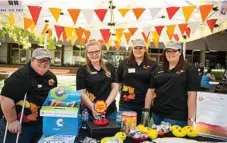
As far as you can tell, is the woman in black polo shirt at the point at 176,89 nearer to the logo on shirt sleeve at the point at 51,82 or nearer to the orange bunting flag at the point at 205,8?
the logo on shirt sleeve at the point at 51,82

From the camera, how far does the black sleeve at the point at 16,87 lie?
256 centimetres

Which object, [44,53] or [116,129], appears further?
[44,53]

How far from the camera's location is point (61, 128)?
235 cm

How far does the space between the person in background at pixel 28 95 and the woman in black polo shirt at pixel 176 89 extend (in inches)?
46.8

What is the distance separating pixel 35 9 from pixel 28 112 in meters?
2.58

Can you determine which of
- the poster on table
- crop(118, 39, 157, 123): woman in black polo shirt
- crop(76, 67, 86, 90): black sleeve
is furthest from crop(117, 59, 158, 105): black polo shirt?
the poster on table

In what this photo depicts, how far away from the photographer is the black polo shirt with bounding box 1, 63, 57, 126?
8.44 ft

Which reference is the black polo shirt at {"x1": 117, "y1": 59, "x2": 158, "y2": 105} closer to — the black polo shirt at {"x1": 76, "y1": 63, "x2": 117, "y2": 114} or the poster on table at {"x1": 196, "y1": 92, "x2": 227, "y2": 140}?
the black polo shirt at {"x1": 76, "y1": 63, "x2": 117, "y2": 114}

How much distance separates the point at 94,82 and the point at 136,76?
0.83m

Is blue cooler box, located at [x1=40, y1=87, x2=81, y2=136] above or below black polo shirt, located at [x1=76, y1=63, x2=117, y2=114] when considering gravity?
below

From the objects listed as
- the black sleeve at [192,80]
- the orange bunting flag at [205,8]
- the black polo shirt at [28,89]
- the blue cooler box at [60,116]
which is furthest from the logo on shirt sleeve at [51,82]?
the orange bunting flag at [205,8]

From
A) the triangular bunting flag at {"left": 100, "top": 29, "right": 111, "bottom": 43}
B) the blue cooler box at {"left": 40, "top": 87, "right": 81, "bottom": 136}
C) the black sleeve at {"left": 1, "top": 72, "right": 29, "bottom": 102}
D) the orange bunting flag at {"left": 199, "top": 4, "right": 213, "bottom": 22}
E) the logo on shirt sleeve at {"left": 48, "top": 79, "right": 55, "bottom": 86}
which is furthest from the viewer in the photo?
the triangular bunting flag at {"left": 100, "top": 29, "right": 111, "bottom": 43}

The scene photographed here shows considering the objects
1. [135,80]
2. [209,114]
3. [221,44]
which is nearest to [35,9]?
[135,80]

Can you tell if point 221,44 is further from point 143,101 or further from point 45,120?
point 45,120
